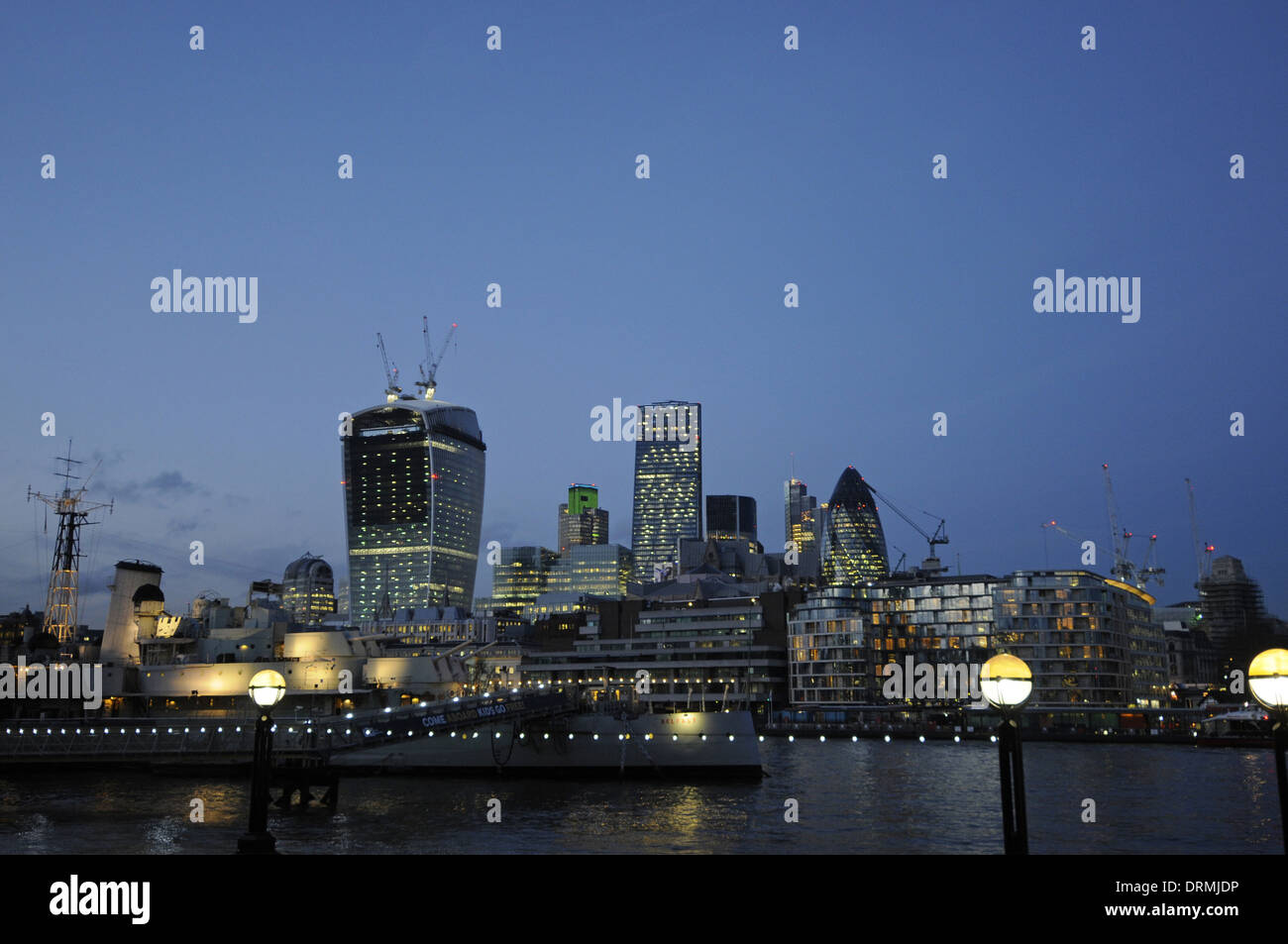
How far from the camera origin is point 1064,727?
122m

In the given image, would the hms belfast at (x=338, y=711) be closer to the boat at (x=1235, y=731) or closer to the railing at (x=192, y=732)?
the railing at (x=192, y=732)

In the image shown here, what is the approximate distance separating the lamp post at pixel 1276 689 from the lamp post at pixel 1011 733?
2490 millimetres

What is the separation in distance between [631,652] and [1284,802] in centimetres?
17024

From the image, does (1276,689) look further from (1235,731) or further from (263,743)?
(1235,731)

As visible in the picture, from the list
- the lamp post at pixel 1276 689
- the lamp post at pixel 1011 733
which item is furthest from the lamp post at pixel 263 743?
the lamp post at pixel 1276 689

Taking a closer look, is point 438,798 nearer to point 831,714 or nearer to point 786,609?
point 831,714

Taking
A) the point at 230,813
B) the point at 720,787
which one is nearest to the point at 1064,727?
the point at 720,787

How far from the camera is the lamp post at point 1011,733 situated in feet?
41.7

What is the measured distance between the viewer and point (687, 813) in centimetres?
4728

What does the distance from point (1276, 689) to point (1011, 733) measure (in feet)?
9.77

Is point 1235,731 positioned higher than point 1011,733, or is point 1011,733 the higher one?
point 1011,733

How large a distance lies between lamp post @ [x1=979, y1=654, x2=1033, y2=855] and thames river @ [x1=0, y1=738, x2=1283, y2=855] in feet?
76.9

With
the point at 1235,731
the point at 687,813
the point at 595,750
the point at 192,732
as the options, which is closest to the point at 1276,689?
the point at 687,813
